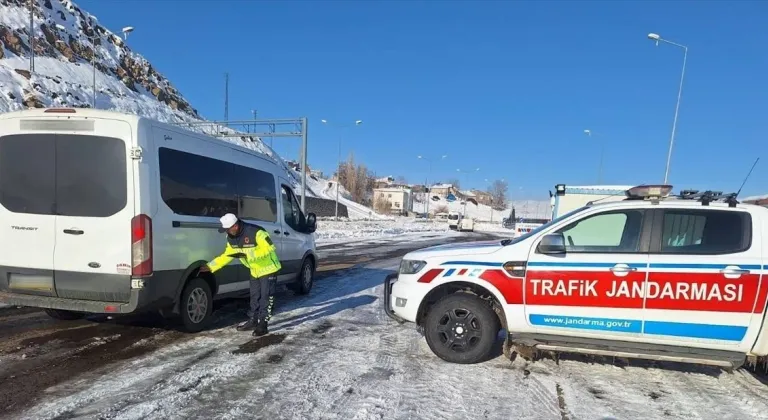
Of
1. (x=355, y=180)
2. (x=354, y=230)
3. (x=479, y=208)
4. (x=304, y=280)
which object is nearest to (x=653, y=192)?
(x=304, y=280)

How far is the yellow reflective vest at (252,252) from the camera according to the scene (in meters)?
5.97

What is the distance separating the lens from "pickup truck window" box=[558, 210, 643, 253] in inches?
189

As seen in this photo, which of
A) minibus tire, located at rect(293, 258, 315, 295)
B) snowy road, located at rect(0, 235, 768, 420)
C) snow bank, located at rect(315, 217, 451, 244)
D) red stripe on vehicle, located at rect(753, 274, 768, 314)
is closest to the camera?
snowy road, located at rect(0, 235, 768, 420)

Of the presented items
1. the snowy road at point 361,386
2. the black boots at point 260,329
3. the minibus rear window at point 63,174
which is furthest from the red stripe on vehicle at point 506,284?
the minibus rear window at point 63,174

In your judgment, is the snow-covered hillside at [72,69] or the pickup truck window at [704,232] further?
the snow-covered hillside at [72,69]

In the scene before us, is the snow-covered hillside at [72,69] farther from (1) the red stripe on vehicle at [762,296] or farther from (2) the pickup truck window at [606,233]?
(1) the red stripe on vehicle at [762,296]

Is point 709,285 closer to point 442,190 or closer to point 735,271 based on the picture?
point 735,271

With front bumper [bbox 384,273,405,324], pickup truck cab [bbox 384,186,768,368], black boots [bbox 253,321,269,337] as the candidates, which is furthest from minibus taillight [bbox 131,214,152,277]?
pickup truck cab [bbox 384,186,768,368]

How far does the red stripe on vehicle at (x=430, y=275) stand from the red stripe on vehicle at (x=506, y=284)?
0.49m

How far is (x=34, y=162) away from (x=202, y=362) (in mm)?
2865

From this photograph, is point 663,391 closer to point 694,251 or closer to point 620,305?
point 620,305

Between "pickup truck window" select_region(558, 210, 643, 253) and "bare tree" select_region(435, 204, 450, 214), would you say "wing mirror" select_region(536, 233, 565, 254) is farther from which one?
"bare tree" select_region(435, 204, 450, 214)

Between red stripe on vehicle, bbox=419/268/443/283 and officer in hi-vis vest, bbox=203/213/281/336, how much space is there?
201 centimetres

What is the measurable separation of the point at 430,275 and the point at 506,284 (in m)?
0.82
